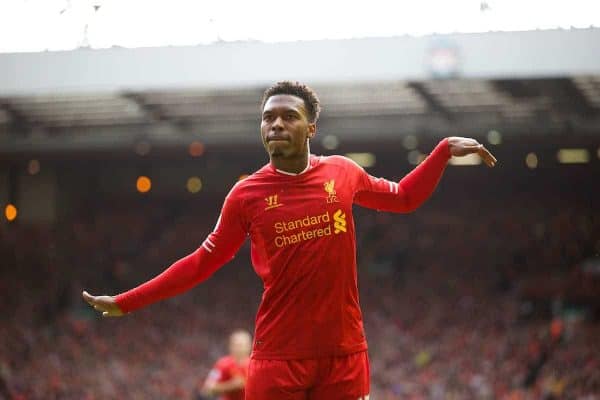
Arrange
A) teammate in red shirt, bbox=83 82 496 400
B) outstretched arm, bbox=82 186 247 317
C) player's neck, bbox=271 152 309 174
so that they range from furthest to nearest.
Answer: outstretched arm, bbox=82 186 247 317, player's neck, bbox=271 152 309 174, teammate in red shirt, bbox=83 82 496 400

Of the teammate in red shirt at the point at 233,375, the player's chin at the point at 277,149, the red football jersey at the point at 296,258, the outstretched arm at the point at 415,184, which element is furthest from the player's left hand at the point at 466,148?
the teammate in red shirt at the point at 233,375

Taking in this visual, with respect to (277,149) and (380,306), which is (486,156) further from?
(380,306)

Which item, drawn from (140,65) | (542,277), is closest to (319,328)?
(140,65)

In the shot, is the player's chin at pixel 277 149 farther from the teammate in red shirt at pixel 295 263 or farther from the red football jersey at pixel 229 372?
the red football jersey at pixel 229 372

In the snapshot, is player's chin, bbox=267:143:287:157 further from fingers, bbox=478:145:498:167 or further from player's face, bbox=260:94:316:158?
fingers, bbox=478:145:498:167

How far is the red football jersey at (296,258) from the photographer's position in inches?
142

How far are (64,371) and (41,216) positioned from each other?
5324 mm

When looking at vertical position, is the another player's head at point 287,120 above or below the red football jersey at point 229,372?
above

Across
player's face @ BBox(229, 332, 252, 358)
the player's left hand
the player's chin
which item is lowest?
player's face @ BBox(229, 332, 252, 358)

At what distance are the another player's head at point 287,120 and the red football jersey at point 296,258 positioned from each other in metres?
0.14

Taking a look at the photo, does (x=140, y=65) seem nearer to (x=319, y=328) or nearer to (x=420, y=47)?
(x=420, y=47)

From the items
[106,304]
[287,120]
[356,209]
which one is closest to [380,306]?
[356,209]

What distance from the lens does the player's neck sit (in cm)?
375

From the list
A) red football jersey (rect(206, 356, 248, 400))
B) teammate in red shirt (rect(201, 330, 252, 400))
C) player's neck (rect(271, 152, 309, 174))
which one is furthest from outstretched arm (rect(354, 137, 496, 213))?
red football jersey (rect(206, 356, 248, 400))
